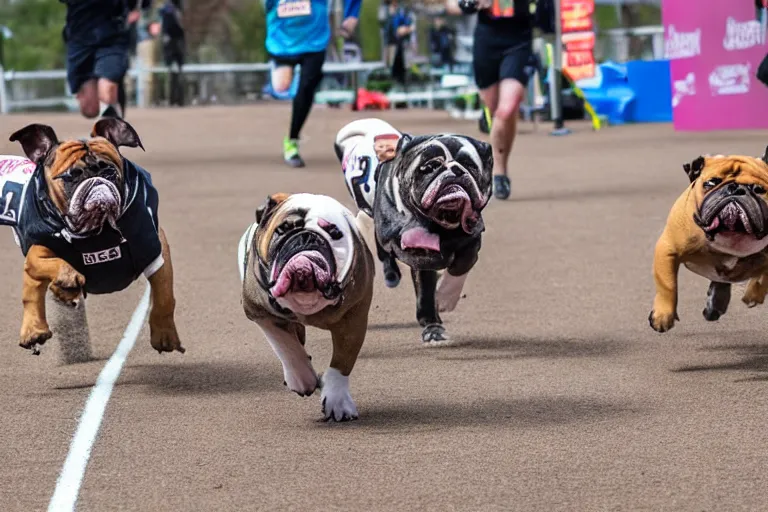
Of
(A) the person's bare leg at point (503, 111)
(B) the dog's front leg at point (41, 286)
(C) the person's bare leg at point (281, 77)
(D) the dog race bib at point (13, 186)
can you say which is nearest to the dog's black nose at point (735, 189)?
(B) the dog's front leg at point (41, 286)

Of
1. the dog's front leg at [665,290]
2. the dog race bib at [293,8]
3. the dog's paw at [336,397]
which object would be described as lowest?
the dog's paw at [336,397]

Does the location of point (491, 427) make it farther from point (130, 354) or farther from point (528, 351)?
point (130, 354)

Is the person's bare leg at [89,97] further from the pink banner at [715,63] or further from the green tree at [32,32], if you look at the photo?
the green tree at [32,32]

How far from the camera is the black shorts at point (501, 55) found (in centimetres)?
1190

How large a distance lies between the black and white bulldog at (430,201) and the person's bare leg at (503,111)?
496 cm

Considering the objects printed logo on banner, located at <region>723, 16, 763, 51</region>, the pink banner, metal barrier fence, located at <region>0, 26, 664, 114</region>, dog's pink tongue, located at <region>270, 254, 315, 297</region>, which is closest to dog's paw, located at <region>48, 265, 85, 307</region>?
dog's pink tongue, located at <region>270, 254, 315, 297</region>

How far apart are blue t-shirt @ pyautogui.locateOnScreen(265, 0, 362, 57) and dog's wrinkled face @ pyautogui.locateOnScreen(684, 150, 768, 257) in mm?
9242

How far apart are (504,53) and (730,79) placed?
25.9 feet

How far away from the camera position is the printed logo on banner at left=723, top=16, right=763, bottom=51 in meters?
18.4

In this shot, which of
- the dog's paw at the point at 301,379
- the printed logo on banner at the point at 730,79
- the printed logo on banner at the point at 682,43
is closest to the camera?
the dog's paw at the point at 301,379

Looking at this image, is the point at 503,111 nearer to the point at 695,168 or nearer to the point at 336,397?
the point at 695,168

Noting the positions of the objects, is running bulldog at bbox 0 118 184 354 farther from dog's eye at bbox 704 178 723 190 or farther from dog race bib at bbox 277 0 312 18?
dog race bib at bbox 277 0 312 18

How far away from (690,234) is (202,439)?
7.22ft

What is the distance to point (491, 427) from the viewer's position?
547 cm
